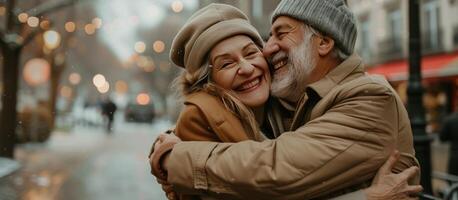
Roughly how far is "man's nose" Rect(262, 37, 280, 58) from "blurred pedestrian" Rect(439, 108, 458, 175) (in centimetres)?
688

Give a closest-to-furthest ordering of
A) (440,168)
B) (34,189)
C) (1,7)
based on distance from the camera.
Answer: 1. (34,189)
2. (440,168)
3. (1,7)

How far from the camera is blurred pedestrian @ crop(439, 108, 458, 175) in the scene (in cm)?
832

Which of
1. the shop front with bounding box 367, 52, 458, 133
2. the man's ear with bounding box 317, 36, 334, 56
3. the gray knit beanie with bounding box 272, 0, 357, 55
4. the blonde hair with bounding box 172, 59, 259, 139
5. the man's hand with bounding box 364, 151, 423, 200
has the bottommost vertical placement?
the shop front with bounding box 367, 52, 458, 133

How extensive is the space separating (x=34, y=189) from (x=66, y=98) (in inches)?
1523

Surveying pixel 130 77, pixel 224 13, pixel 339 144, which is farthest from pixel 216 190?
pixel 130 77

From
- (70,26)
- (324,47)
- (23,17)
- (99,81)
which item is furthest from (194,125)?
(70,26)

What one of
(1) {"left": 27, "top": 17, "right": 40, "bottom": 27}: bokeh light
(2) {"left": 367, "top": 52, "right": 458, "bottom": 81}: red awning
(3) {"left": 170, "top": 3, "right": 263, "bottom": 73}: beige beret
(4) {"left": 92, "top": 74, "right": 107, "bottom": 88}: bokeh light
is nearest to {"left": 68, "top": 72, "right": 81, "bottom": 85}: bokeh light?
(4) {"left": 92, "top": 74, "right": 107, "bottom": 88}: bokeh light

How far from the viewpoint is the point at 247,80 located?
80.6 inches

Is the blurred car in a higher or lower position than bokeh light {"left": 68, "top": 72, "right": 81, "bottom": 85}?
lower

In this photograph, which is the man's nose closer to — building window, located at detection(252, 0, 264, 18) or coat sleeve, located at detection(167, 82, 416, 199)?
coat sleeve, located at detection(167, 82, 416, 199)

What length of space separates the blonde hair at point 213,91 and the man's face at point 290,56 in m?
0.16

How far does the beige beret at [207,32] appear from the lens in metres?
2.05

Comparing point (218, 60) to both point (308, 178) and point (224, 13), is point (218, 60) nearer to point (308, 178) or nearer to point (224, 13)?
point (224, 13)

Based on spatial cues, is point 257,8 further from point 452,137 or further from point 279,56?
point 452,137
